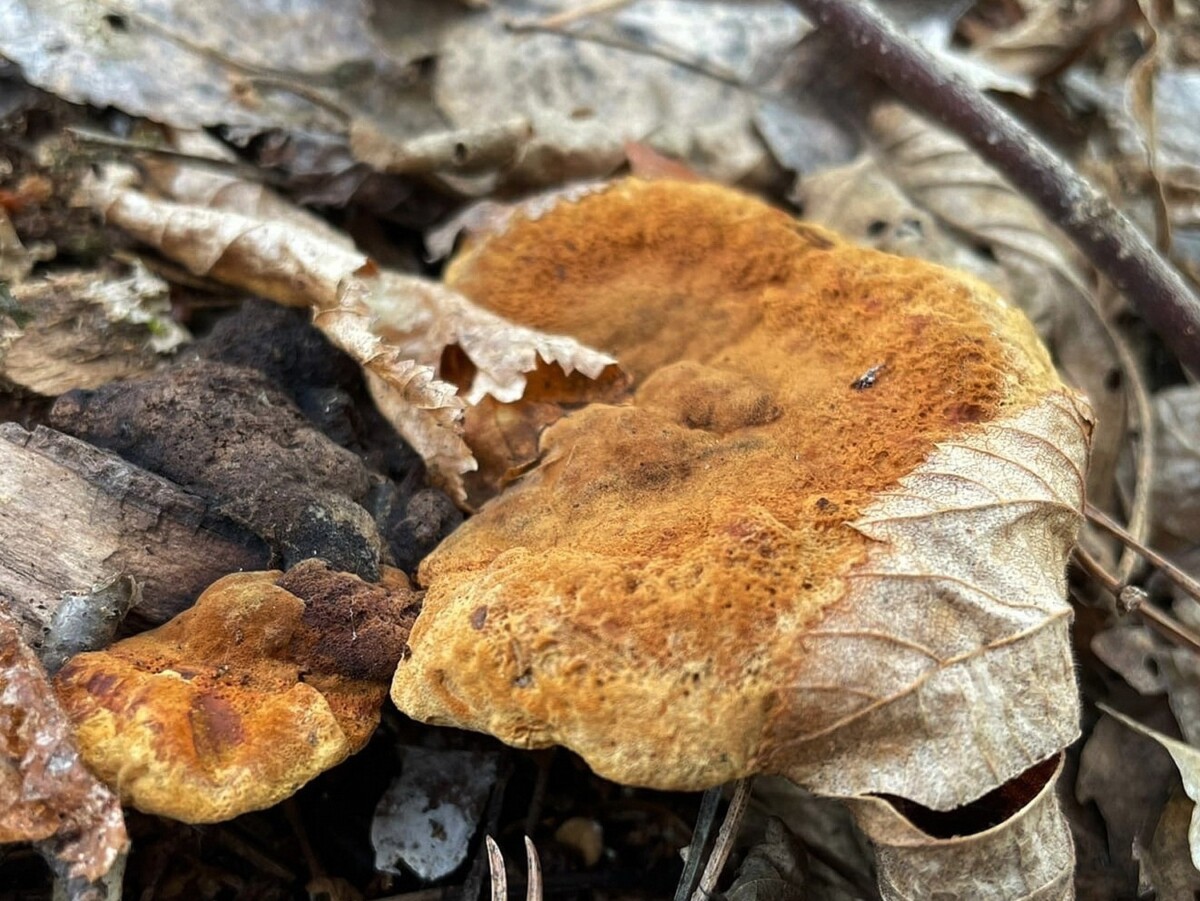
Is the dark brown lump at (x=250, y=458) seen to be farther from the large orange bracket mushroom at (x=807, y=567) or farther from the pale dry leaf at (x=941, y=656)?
the pale dry leaf at (x=941, y=656)

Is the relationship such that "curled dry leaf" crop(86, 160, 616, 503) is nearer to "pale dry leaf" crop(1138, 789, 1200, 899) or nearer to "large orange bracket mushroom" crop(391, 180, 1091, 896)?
"large orange bracket mushroom" crop(391, 180, 1091, 896)

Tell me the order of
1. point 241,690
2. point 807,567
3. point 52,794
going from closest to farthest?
point 52,794 < point 807,567 < point 241,690

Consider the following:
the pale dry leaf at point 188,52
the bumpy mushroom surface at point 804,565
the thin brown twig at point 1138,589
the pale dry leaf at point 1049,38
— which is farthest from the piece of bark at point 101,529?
the pale dry leaf at point 1049,38

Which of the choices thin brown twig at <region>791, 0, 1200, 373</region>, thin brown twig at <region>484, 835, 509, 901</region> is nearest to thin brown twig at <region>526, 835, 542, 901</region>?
thin brown twig at <region>484, 835, 509, 901</region>

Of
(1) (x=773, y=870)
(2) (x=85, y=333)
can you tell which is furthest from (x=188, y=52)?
(1) (x=773, y=870)

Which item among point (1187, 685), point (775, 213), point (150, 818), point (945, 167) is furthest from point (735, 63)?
point (150, 818)

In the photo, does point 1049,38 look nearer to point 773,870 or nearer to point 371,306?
point 371,306
